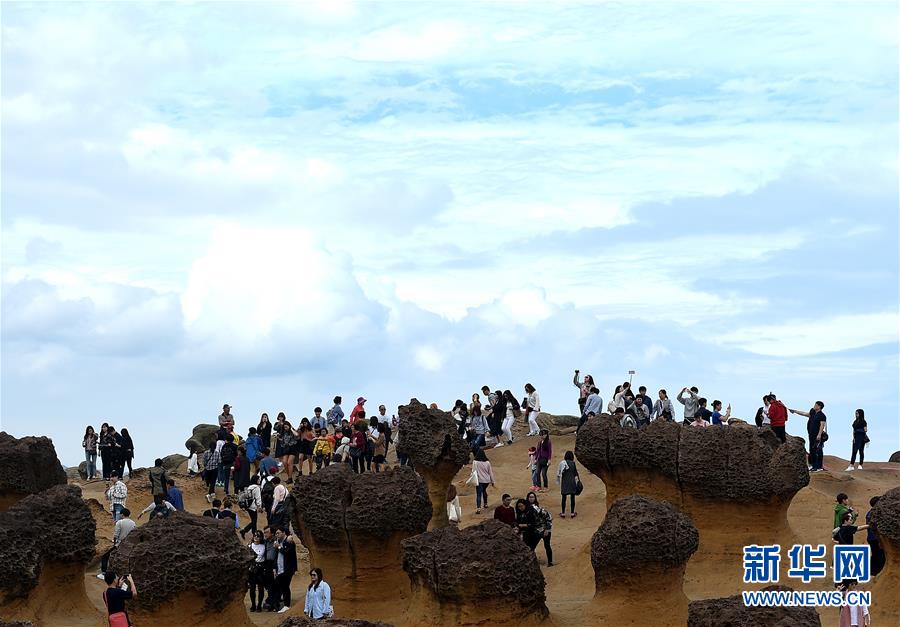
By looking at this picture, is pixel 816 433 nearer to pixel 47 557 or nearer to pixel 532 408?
pixel 532 408

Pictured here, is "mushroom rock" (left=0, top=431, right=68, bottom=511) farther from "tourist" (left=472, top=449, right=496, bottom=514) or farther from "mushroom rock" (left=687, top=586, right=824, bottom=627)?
"mushroom rock" (left=687, top=586, right=824, bottom=627)

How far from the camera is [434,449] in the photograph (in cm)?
2475

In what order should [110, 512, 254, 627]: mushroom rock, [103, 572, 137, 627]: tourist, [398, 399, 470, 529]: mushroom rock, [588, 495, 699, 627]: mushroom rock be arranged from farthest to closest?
[398, 399, 470, 529]: mushroom rock < [588, 495, 699, 627]: mushroom rock < [110, 512, 254, 627]: mushroom rock < [103, 572, 137, 627]: tourist

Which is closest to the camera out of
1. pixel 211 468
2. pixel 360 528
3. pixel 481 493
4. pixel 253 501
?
pixel 360 528

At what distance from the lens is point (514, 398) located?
3441 centimetres

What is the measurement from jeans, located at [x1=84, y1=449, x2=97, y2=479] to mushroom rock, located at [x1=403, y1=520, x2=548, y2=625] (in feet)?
46.7

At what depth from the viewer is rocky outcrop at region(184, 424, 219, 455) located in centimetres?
3531

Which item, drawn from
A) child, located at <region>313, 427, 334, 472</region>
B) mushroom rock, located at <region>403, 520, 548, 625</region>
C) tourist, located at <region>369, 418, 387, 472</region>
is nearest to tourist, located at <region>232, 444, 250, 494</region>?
child, located at <region>313, 427, 334, 472</region>

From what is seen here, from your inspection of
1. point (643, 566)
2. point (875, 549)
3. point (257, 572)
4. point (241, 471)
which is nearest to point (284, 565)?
point (257, 572)

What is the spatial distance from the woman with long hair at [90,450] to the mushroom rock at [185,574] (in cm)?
1158

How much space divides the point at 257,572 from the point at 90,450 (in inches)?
453

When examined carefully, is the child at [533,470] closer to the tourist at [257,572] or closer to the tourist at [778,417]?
the tourist at [778,417]

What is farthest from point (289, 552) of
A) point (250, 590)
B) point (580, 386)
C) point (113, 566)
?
point (580, 386)

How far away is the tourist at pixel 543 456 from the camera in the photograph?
88.8 feet
